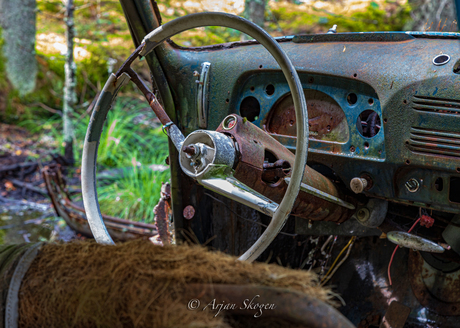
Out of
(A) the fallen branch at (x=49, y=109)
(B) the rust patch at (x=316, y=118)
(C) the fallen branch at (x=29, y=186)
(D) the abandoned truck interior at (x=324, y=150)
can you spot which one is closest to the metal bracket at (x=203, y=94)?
(D) the abandoned truck interior at (x=324, y=150)

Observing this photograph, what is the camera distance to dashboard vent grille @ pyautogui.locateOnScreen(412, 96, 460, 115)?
138 cm

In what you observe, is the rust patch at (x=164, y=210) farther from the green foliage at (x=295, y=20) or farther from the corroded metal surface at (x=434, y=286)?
the green foliage at (x=295, y=20)

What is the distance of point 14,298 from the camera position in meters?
0.98

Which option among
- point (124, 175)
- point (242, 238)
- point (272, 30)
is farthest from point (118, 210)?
point (272, 30)

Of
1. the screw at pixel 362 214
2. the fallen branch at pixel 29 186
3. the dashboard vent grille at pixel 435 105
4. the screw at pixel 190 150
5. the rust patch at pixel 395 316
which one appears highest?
the dashboard vent grille at pixel 435 105

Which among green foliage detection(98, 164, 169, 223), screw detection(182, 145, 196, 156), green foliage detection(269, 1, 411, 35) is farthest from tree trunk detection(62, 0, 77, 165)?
screw detection(182, 145, 196, 156)

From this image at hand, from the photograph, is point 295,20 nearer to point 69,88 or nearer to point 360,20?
point 360,20

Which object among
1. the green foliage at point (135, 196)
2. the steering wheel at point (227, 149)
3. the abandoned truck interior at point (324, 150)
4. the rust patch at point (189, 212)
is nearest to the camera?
the steering wheel at point (227, 149)

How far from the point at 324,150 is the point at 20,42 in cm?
564

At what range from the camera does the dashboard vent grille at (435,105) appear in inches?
54.2

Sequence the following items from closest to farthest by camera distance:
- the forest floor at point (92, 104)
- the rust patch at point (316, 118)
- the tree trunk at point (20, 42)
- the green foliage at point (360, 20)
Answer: the rust patch at point (316, 118)
the forest floor at point (92, 104)
the tree trunk at point (20, 42)
the green foliage at point (360, 20)

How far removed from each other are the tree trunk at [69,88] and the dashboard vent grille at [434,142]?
4158mm

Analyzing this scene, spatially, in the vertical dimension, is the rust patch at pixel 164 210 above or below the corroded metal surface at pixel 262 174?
below

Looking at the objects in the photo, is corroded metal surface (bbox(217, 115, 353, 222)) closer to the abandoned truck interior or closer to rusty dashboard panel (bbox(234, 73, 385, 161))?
the abandoned truck interior
